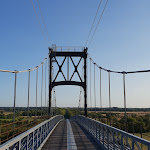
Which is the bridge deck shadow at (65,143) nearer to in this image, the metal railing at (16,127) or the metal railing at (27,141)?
the metal railing at (27,141)

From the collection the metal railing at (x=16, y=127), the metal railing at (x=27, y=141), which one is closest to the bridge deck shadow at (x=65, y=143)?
the metal railing at (x=27, y=141)

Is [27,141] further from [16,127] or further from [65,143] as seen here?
[16,127]

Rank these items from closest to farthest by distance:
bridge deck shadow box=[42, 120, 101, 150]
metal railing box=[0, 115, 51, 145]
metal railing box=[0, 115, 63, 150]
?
metal railing box=[0, 115, 63, 150] < metal railing box=[0, 115, 51, 145] < bridge deck shadow box=[42, 120, 101, 150]

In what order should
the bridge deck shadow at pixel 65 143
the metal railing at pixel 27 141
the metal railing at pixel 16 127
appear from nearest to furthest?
the metal railing at pixel 27 141, the metal railing at pixel 16 127, the bridge deck shadow at pixel 65 143

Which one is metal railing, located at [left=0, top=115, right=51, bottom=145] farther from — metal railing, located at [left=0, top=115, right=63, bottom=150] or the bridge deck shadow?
the bridge deck shadow

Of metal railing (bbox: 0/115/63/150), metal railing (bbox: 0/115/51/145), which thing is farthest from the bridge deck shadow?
metal railing (bbox: 0/115/51/145)

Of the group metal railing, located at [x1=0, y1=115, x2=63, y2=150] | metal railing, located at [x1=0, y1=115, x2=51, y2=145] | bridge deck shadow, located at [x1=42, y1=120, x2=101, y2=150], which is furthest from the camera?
bridge deck shadow, located at [x1=42, y1=120, x2=101, y2=150]

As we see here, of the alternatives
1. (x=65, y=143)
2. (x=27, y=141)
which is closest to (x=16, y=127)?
(x=65, y=143)

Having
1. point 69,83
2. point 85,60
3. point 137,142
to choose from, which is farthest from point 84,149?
point 85,60

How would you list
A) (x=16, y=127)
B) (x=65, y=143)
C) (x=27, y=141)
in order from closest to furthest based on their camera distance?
(x=27, y=141), (x=65, y=143), (x=16, y=127)

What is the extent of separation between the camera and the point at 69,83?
67.8 ft

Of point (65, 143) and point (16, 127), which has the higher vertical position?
point (16, 127)

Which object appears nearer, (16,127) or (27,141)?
(27,141)

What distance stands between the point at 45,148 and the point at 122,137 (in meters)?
3.45
